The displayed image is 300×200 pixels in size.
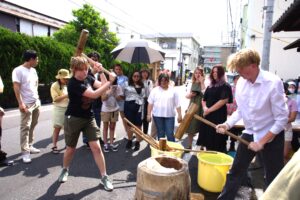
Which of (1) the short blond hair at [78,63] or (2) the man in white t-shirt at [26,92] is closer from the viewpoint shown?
(1) the short blond hair at [78,63]

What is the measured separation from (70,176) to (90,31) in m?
17.3

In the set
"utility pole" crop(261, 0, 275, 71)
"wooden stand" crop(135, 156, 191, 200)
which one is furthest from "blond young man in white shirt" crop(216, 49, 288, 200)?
"utility pole" crop(261, 0, 275, 71)

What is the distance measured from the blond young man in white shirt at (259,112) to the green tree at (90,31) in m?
17.0

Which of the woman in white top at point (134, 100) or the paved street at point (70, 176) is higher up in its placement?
the woman in white top at point (134, 100)

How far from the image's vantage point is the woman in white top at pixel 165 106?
5.10m

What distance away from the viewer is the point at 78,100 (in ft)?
12.1

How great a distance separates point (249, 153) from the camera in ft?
9.79

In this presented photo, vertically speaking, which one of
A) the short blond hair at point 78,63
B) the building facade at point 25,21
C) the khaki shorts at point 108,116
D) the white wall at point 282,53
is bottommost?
the khaki shorts at point 108,116

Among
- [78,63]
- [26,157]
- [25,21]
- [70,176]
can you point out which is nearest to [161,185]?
[78,63]

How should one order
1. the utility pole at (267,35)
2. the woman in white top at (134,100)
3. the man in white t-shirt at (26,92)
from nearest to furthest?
1. the man in white t-shirt at (26,92)
2. the woman in white top at (134,100)
3. the utility pole at (267,35)

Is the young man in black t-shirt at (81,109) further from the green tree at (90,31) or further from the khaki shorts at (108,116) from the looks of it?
the green tree at (90,31)

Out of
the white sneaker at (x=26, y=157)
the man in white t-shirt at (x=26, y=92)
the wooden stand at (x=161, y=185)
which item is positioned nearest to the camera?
the wooden stand at (x=161, y=185)

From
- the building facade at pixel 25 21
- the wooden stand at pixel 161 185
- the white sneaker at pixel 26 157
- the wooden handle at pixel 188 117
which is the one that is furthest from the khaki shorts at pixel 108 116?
the building facade at pixel 25 21

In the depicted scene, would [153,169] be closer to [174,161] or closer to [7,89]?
[174,161]
